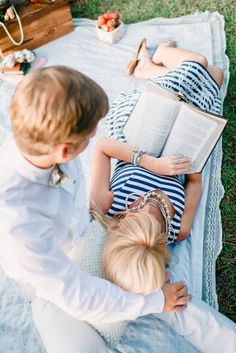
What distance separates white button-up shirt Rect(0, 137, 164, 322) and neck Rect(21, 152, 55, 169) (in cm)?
1

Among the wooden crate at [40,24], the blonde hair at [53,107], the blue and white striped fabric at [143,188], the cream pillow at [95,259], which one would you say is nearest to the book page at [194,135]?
the blue and white striped fabric at [143,188]

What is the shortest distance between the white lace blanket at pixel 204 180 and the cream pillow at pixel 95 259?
0.16 meters

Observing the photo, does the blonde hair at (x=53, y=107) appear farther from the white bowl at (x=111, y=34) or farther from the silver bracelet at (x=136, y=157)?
the white bowl at (x=111, y=34)

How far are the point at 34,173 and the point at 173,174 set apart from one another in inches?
30.4

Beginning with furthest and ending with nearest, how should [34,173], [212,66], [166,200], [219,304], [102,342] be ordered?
[212,66] < [219,304] < [166,200] < [102,342] < [34,173]

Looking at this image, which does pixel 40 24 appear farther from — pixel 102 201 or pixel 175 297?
pixel 175 297

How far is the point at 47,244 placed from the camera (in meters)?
0.96

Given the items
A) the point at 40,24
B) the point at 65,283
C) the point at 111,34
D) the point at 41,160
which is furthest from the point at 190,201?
the point at 40,24

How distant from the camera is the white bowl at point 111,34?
2.38m

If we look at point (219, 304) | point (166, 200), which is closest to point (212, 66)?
point (166, 200)

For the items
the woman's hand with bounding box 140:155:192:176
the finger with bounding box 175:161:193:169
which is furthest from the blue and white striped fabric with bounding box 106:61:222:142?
the finger with bounding box 175:161:193:169

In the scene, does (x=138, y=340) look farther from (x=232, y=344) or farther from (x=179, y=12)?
(x=179, y=12)

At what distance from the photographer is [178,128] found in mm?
1538

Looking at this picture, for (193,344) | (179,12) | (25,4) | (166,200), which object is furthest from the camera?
(179,12)
